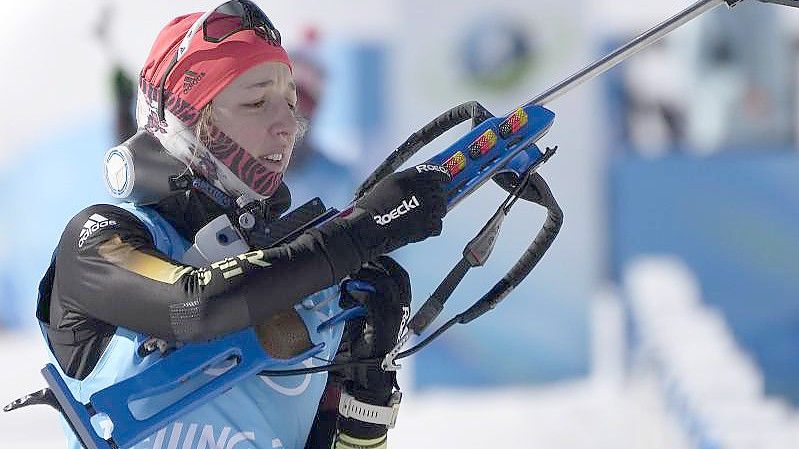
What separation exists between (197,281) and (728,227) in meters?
5.70

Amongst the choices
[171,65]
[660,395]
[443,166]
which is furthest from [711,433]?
[171,65]

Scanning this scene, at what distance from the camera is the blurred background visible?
6395 mm

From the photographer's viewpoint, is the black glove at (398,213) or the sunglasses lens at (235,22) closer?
the black glove at (398,213)

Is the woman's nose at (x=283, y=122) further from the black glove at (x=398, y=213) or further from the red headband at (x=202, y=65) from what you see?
the black glove at (x=398, y=213)

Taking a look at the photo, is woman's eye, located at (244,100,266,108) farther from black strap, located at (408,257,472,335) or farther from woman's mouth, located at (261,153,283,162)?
black strap, located at (408,257,472,335)

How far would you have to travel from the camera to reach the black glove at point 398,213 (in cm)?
204

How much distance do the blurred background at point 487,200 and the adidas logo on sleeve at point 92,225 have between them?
12.5ft

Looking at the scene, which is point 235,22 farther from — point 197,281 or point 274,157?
point 197,281

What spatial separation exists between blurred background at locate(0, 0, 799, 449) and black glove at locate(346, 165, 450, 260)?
3753mm

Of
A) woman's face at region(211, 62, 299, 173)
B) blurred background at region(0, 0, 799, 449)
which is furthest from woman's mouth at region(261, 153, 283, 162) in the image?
blurred background at region(0, 0, 799, 449)

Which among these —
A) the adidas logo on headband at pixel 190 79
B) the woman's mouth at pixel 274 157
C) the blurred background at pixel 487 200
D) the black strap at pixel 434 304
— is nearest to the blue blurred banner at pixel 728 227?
the blurred background at pixel 487 200

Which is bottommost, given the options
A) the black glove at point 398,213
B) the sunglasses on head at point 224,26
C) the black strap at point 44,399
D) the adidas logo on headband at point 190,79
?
the black strap at point 44,399

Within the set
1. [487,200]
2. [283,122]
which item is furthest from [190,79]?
[487,200]

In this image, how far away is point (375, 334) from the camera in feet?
7.45
